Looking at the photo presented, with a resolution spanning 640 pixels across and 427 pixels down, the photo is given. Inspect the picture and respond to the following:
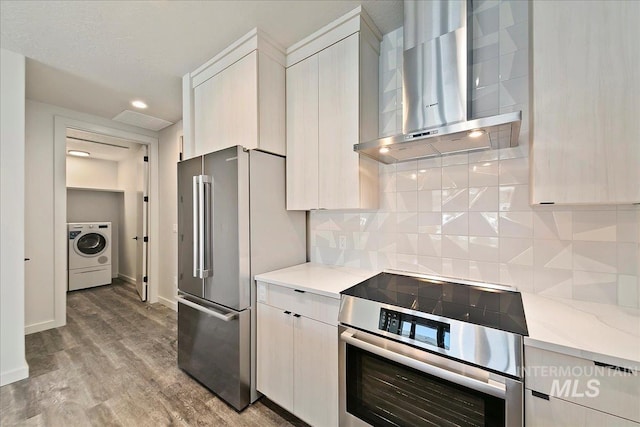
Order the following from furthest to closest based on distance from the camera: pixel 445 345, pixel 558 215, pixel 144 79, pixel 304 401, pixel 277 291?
pixel 144 79 → pixel 277 291 → pixel 304 401 → pixel 558 215 → pixel 445 345

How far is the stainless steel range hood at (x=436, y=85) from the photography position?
4.72ft

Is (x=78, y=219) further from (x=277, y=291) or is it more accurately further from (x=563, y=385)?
(x=563, y=385)

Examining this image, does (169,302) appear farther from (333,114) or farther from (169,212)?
(333,114)

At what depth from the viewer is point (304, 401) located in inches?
64.9

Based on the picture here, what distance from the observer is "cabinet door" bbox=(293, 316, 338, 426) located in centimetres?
152

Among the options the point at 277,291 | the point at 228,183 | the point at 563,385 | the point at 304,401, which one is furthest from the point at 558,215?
the point at 228,183

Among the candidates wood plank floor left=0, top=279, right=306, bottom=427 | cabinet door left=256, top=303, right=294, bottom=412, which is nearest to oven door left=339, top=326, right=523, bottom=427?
cabinet door left=256, top=303, right=294, bottom=412

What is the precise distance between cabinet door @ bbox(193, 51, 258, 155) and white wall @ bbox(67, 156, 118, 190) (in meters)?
4.33

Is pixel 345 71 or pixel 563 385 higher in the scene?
pixel 345 71

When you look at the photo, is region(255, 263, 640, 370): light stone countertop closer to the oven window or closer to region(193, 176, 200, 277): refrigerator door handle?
the oven window

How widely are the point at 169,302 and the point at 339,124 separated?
3.63 meters

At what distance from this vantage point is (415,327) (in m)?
1.22

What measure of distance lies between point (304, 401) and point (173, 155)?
3574 millimetres

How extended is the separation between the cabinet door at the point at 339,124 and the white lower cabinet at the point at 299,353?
707 mm
